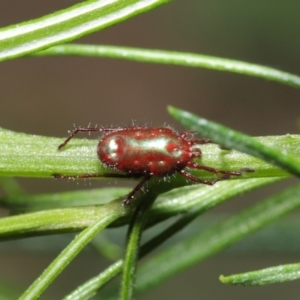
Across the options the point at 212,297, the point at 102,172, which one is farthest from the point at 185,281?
the point at 102,172

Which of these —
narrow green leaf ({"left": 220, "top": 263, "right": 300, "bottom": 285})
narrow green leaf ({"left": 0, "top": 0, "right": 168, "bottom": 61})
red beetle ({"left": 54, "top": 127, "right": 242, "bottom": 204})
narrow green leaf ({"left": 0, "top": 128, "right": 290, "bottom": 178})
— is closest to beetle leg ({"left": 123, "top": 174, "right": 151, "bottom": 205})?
red beetle ({"left": 54, "top": 127, "right": 242, "bottom": 204})

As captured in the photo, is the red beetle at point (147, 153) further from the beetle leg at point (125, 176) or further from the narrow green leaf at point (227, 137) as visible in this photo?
the narrow green leaf at point (227, 137)

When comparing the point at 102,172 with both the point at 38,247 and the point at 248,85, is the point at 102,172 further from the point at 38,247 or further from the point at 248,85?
the point at 248,85

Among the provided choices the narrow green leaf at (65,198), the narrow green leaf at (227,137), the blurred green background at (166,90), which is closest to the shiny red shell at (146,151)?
the narrow green leaf at (65,198)

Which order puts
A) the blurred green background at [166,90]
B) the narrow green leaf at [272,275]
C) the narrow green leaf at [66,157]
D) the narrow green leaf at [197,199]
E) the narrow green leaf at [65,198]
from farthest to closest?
the blurred green background at [166,90] < the narrow green leaf at [65,198] < the narrow green leaf at [197,199] < the narrow green leaf at [66,157] < the narrow green leaf at [272,275]

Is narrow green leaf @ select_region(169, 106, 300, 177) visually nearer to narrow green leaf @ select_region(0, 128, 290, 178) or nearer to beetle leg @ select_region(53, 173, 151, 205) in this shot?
narrow green leaf @ select_region(0, 128, 290, 178)

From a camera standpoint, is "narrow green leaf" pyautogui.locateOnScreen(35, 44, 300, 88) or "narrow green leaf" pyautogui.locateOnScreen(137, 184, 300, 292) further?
"narrow green leaf" pyautogui.locateOnScreen(137, 184, 300, 292)
